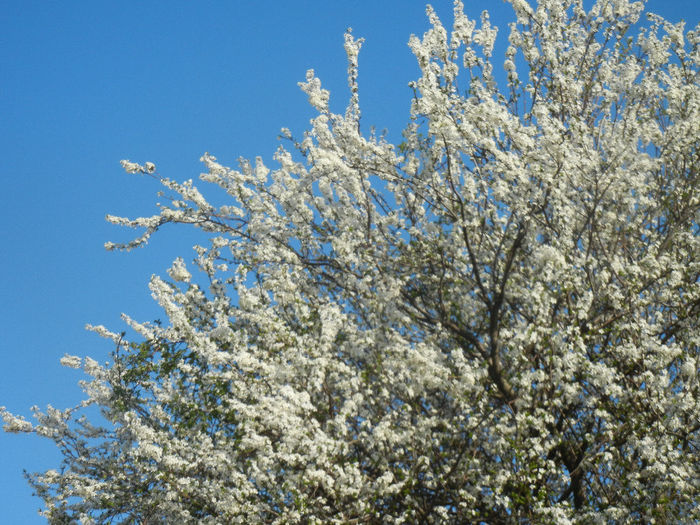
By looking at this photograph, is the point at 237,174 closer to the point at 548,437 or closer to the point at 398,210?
the point at 398,210

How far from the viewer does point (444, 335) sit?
9.18 metres

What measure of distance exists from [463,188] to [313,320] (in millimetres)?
2644

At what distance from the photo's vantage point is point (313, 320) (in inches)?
366

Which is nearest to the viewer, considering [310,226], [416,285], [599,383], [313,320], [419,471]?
[599,383]

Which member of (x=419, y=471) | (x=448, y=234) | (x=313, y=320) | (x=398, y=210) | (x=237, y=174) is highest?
(x=237, y=174)

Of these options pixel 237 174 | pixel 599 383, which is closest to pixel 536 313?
pixel 599 383

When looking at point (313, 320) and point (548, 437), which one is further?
point (313, 320)

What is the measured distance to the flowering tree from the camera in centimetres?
768

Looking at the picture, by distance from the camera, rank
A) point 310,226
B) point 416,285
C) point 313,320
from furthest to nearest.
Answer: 1. point 310,226
2. point 416,285
3. point 313,320

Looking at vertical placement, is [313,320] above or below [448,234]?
below

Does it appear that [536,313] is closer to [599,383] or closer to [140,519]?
[599,383]

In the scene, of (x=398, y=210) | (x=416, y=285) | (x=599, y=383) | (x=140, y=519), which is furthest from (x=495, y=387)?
(x=140, y=519)

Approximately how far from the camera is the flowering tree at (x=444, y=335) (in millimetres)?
7676

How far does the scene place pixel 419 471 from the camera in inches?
321
